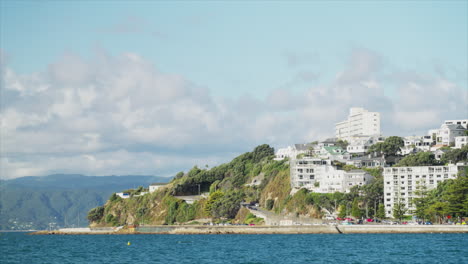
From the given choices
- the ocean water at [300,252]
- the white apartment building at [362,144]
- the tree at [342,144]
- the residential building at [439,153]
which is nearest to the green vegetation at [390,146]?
the white apartment building at [362,144]

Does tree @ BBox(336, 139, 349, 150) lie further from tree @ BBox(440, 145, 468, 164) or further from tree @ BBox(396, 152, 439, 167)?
tree @ BBox(440, 145, 468, 164)

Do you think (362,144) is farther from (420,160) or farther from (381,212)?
(381,212)

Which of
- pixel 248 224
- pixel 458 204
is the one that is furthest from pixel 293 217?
pixel 458 204

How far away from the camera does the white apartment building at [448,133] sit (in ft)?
552

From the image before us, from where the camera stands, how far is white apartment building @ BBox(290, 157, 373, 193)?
14800 centimetres

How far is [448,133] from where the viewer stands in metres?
168

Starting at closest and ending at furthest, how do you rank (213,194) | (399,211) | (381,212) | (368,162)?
(399,211) < (381,212) < (368,162) < (213,194)

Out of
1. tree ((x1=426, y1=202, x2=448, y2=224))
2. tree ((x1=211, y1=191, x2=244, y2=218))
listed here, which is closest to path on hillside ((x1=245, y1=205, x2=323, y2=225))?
tree ((x1=211, y1=191, x2=244, y2=218))

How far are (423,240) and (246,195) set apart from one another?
73450 mm

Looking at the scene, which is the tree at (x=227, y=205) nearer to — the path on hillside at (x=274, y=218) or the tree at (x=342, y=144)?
the path on hillside at (x=274, y=218)

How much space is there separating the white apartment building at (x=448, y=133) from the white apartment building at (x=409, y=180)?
3370 cm

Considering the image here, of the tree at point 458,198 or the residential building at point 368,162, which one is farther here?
the residential building at point 368,162

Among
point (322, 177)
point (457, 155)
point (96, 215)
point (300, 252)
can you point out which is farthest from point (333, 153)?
point (300, 252)

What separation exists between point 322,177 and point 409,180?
21830 millimetres
